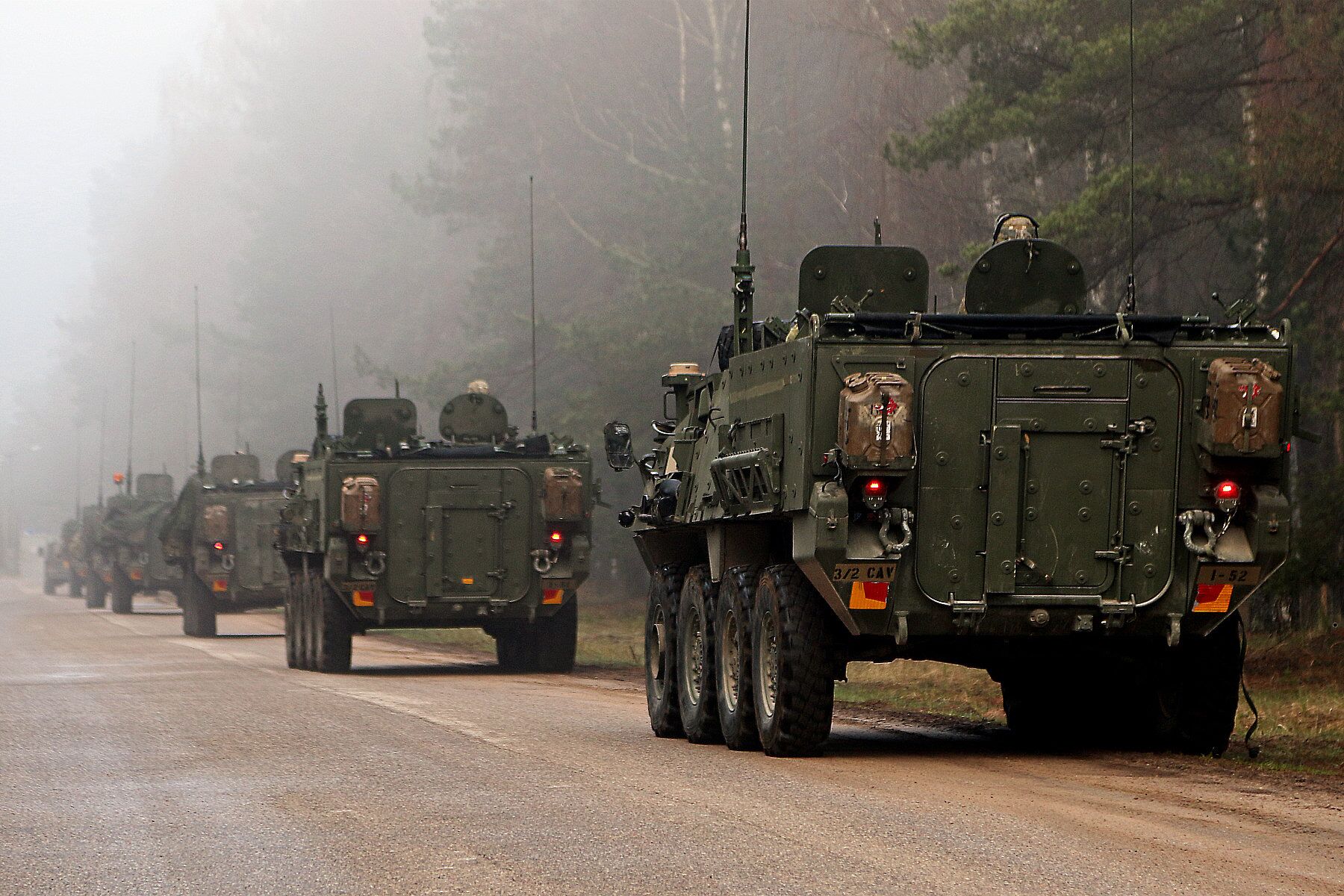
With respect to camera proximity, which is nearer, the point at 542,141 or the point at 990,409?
the point at 990,409

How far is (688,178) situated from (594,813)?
37799 millimetres

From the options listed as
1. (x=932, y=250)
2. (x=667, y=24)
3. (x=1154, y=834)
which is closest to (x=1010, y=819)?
(x=1154, y=834)

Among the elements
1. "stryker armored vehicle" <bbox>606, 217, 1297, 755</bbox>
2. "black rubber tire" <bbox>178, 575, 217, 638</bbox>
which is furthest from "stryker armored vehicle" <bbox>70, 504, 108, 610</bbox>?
"stryker armored vehicle" <bbox>606, 217, 1297, 755</bbox>

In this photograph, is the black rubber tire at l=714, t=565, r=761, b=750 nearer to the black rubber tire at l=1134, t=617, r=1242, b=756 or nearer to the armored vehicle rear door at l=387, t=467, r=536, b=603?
the black rubber tire at l=1134, t=617, r=1242, b=756

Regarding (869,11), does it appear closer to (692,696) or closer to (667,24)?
(667,24)

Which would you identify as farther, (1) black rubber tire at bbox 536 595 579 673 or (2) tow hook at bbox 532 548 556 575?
(1) black rubber tire at bbox 536 595 579 673

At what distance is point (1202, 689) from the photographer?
523 inches

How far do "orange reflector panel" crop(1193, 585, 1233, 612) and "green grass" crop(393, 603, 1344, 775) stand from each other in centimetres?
95

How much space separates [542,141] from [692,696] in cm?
3981

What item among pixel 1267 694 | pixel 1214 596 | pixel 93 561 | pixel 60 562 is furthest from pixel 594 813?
pixel 60 562

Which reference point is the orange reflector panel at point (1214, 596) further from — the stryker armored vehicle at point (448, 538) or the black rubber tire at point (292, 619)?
the black rubber tire at point (292, 619)

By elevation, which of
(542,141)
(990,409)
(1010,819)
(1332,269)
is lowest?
(1010,819)

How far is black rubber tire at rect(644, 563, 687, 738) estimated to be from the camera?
51.8 ft

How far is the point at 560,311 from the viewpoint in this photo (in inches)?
2112
